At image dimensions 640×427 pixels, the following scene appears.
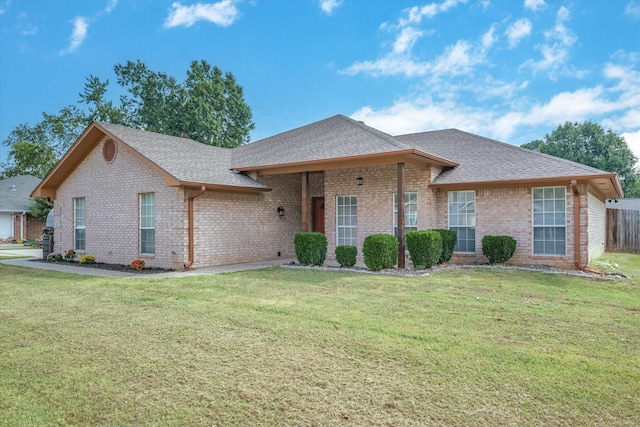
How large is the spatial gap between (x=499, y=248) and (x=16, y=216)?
31.6 meters

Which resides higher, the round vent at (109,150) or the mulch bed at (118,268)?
the round vent at (109,150)

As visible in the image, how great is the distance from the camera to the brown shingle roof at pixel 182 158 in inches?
467

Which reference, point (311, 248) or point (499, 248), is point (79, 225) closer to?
point (311, 248)

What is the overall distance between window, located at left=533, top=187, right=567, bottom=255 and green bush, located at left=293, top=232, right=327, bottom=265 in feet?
19.8

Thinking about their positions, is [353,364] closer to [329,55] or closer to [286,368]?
[286,368]

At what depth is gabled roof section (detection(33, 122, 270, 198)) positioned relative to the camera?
38.5ft

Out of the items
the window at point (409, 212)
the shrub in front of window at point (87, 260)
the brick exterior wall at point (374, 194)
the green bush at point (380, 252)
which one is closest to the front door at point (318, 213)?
the brick exterior wall at point (374, 194)

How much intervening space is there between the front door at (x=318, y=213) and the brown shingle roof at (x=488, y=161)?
415 cm

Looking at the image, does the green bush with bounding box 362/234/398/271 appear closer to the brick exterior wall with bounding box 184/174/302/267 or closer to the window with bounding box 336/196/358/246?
the window with bounding box 336/196/358/246

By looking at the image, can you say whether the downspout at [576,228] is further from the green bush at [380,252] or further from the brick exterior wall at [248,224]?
the brick exterior wall at [248,224]

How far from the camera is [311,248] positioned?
11859mm

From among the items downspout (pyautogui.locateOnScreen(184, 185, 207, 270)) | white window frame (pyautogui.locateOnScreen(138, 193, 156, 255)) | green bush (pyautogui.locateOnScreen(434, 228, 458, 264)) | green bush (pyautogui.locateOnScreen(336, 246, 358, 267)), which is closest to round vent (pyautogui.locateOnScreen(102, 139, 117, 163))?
white window frame (pyautogui.locateOnScreen(138, 193, 156, 255))

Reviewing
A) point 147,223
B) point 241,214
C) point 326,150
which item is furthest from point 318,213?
point 147,223

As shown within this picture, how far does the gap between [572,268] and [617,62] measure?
1799 centimetres
